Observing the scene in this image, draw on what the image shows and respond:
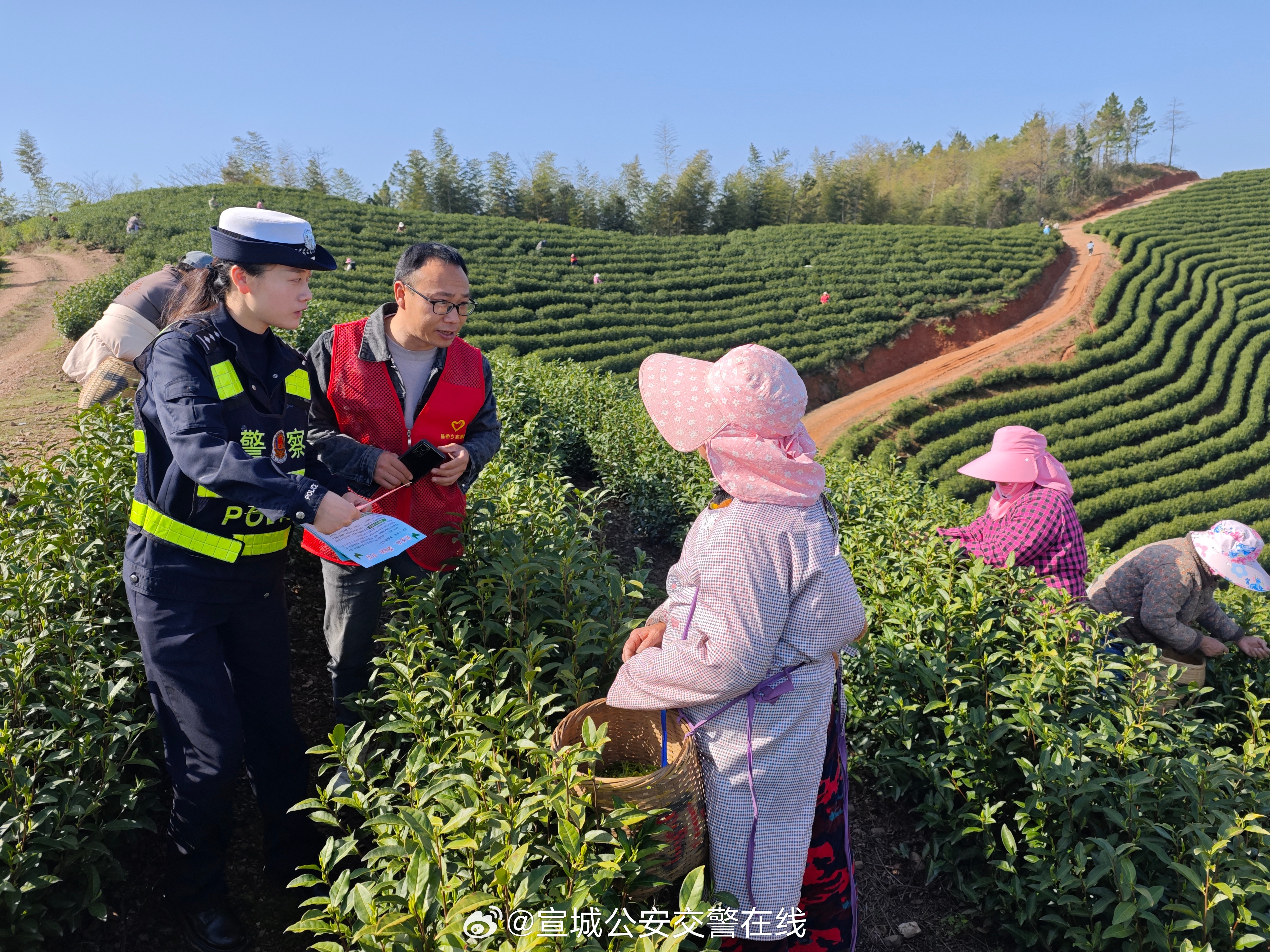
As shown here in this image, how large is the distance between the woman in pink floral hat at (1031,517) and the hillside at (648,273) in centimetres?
1559

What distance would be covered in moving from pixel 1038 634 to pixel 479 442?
2068mm

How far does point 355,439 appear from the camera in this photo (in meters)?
2.61

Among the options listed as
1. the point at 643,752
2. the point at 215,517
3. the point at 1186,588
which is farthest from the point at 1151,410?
the point at 215,517

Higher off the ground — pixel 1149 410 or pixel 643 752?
pixel 643 752

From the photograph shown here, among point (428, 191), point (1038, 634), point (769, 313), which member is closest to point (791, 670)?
point (1038, 634)

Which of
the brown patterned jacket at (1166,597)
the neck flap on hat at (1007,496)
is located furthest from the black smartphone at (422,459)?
the brown patterned jacket at (1166,597)

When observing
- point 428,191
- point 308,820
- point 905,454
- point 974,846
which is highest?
point 428,191

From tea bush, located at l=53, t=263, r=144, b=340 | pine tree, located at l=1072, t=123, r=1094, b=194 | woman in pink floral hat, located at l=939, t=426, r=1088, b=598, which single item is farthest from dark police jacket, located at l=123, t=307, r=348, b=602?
pine tree, located at l=1072, t=123, r=1094, b=194

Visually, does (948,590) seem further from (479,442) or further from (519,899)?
(519,899)

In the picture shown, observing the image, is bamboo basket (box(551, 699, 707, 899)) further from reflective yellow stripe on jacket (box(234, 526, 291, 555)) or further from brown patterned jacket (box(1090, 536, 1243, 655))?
brown patterned jacket (box(1090, 536, 1243, 655))

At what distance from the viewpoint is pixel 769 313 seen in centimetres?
2566

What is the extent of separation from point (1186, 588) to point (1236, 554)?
0.80 ft

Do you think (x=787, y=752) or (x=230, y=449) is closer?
(x=787, y=752)

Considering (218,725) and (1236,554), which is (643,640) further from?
(1236,554)
